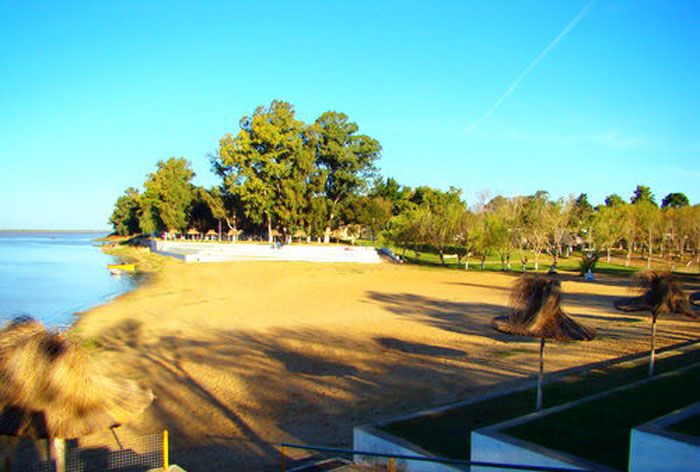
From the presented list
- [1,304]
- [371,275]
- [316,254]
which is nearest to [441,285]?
[371,275]

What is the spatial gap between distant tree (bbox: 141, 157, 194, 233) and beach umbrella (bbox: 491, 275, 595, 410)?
6882cm

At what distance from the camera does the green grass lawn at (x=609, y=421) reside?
5.94 meters

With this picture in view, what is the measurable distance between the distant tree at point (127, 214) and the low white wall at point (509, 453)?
103m

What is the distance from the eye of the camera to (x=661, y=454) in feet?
16.3

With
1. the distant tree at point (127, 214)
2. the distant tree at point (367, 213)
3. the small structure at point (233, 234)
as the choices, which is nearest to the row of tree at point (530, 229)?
the distant tree at point (367, 213)

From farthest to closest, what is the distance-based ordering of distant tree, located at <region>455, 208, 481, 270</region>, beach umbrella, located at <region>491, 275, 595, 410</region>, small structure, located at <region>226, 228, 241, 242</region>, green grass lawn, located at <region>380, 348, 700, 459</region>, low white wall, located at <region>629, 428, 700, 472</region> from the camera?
1. small structure, located at <region>226, 228, 241, 242</region>
2. distant tree, located at <region>455, 208, 481, 270</region>
3. beach umbrella, located at <region>491, 275, 595, 410</region>
4. green grass lawn, located at <region>380, 348, 700, 459</region>
5. low white wall, located at <region>629, 428, 700, 472</region>

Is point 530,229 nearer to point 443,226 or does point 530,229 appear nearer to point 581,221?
→ point 443,226

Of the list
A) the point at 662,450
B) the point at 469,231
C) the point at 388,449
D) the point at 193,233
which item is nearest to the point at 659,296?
the point at 662,450

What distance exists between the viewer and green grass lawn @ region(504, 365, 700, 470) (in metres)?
5.94

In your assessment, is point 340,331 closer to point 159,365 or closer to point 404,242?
point 159,365

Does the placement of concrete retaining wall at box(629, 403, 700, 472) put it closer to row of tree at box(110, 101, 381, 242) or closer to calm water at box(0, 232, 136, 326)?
calm water at box(0, 232, 136, 326)

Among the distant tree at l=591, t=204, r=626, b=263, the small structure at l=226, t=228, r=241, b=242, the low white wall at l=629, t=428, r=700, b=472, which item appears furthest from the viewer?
the small structure at l=226, t=228, r=241, b=242

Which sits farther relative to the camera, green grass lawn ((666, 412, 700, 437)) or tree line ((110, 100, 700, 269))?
tree line ((110, 100, 700, 269))

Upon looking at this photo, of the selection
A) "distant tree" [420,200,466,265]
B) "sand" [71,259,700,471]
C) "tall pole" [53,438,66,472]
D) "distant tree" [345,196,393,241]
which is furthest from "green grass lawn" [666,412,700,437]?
"distant tree" [345,196,393,241]
